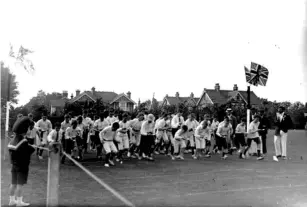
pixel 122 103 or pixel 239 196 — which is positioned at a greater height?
pixel 122 103

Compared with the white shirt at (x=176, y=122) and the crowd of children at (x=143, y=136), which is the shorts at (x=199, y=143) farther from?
the white shirt at (x=176, y=122)

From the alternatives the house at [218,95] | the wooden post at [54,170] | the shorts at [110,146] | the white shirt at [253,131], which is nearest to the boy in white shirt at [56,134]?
the shorts at [110,146]

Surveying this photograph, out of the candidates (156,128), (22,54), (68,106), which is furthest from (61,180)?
(68,106)

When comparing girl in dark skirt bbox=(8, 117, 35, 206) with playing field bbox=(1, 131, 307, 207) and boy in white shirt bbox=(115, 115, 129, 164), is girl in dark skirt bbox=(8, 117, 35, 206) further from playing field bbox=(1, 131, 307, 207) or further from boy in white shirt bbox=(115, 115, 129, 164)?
boy in white shirt bbox=(115, 115, 129, 164)

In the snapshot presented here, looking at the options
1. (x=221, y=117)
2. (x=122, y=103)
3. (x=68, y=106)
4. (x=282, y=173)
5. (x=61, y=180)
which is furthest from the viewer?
(x=122, y=103)

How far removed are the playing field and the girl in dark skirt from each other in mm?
437

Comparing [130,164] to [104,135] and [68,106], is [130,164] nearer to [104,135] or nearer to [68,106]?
[104,135]

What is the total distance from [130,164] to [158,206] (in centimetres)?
659

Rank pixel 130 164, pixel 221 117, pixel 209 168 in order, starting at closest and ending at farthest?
pixel 209 168
pixel 130 164
pixel 221 117

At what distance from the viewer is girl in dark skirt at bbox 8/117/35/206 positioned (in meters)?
7.05

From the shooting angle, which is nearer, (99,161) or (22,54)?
(99,161)

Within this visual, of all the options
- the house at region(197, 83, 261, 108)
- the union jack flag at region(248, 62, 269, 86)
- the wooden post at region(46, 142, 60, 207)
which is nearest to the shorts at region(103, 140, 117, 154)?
the wooden post at region(46, 142, 60, 207)

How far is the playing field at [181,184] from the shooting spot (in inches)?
309

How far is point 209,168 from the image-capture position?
12.8 metres
